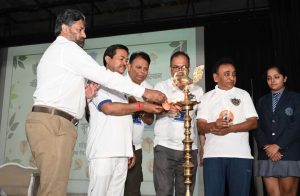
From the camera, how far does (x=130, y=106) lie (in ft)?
6.87

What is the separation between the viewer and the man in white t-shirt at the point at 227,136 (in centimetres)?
234

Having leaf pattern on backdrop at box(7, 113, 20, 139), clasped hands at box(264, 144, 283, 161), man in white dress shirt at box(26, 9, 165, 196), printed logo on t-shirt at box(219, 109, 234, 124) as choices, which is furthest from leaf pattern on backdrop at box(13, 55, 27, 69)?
clasped hands at box(264, 144, 283, 161)

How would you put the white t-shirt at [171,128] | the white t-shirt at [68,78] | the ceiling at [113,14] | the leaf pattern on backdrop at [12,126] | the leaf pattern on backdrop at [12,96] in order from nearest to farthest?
the white t-shirt at [68,78] → the white t-shirt at [171,128] → the ceiling at [113,14] → the leaf pattern on backdrop at [12,126] → the leaf pattern on backdrop at [12,96]

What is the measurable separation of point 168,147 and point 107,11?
4.18 meters

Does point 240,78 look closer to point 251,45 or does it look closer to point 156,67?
point 251,45

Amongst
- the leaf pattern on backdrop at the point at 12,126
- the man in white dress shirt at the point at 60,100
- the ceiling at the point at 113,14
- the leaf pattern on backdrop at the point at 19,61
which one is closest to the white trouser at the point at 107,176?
the man in white dress shirt at the point at 60,100

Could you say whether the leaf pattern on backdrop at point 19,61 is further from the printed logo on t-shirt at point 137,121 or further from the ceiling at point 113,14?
the printed logo on t-shirt at point 137,121

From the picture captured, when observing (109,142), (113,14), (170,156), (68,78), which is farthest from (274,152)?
(113,14)

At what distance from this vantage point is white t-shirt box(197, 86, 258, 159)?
7.80 feet

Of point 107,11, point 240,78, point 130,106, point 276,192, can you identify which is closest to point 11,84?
point 107,11

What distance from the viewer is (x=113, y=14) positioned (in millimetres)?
6500

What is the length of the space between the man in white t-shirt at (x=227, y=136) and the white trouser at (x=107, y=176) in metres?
0.65

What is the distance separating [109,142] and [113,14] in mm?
4819

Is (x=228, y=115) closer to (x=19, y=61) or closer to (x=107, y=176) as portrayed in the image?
(x=107, y=176)
